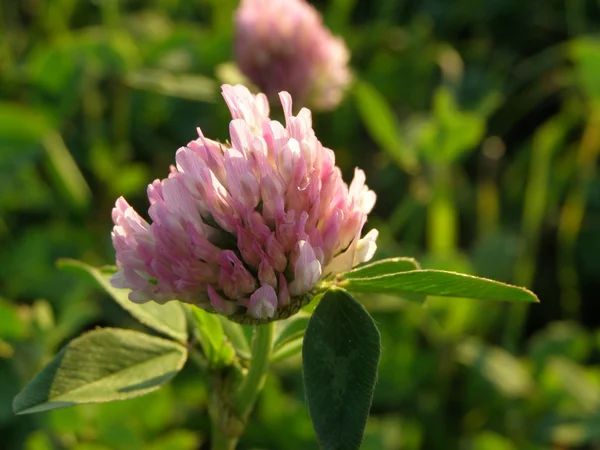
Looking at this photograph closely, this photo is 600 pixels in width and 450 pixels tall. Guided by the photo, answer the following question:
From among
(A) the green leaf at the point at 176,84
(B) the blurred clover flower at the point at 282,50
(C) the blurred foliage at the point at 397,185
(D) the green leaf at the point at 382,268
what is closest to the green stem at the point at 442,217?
(C) the blurred foliage at the point at 397,185

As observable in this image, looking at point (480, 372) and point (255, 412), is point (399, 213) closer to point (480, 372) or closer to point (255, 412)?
point (480, 372)

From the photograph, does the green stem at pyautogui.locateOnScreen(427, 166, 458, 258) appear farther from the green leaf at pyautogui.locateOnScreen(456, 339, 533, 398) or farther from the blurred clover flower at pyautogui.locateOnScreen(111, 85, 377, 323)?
the blurred clover flower at pyautogui.locateOnScreen(111, 85, 377, 323)

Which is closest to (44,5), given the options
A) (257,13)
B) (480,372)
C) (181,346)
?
(257,13)

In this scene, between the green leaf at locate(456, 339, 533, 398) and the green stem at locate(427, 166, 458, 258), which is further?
the green stem at locate(427, 166, 458, 258)

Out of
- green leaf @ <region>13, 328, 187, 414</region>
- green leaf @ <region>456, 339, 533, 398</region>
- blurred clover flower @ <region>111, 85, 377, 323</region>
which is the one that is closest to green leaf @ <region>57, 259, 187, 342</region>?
green leaf @ <region>13, 328, 187, 414</region>

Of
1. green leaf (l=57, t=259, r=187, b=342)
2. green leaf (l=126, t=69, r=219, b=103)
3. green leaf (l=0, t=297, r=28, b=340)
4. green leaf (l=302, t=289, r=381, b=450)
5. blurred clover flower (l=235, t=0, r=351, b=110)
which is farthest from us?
green leaf (l=126, t=69, r=219, b=103)

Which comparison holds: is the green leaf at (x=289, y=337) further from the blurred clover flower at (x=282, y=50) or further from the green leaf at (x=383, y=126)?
Answer: the green leaf at (x=383, y=126)

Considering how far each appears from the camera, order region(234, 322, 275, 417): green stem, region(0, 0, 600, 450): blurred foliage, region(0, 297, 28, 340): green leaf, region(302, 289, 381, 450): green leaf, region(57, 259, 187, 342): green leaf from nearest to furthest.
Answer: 1. region(302, 289, 381, 450): green leaf
2. region(234, 322, 275, 417): green stem
3. region(57, 259, 187, 342): green leaf
4. region(0, 297, 28, 340): green leaf
5. region(0, 0, 600, 450): blurred foliage
